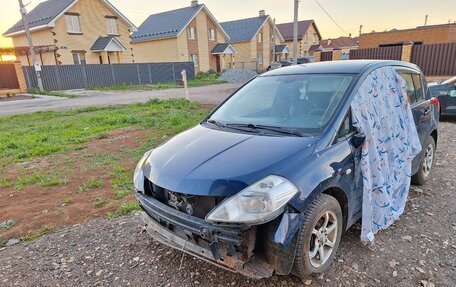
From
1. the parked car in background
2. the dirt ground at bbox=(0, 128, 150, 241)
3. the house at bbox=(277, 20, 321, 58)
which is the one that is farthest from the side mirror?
the house at bbox=(277, 20, 321, 58)

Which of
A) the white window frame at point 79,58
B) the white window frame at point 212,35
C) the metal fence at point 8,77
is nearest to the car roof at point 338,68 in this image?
the metal fence at point 8,77

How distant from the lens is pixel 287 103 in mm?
3141

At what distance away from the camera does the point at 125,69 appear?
2678 centimetres

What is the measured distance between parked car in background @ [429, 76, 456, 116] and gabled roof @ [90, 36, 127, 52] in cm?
2704

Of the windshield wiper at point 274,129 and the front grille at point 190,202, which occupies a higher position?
the windshield wiper at point 274,129

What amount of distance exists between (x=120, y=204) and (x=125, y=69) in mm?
25114

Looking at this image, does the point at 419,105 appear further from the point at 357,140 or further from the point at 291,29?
the point at 291,29

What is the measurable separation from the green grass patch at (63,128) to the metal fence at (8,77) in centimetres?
1159

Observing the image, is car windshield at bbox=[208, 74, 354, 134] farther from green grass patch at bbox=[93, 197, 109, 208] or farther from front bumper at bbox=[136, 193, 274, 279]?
green grass patch at bbox=[93, 197, 109, 208]

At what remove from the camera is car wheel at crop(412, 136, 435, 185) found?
13.1 feet

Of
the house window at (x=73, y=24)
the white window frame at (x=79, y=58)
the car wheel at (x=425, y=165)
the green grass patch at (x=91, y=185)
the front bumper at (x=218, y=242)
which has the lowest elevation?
the green grass patch at (x=91, y=185)

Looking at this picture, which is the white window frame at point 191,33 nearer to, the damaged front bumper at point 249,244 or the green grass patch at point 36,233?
the green grass patch at point 36,233

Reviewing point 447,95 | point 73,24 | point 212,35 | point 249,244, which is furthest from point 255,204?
point 212,35

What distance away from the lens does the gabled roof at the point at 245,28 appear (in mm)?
42469
